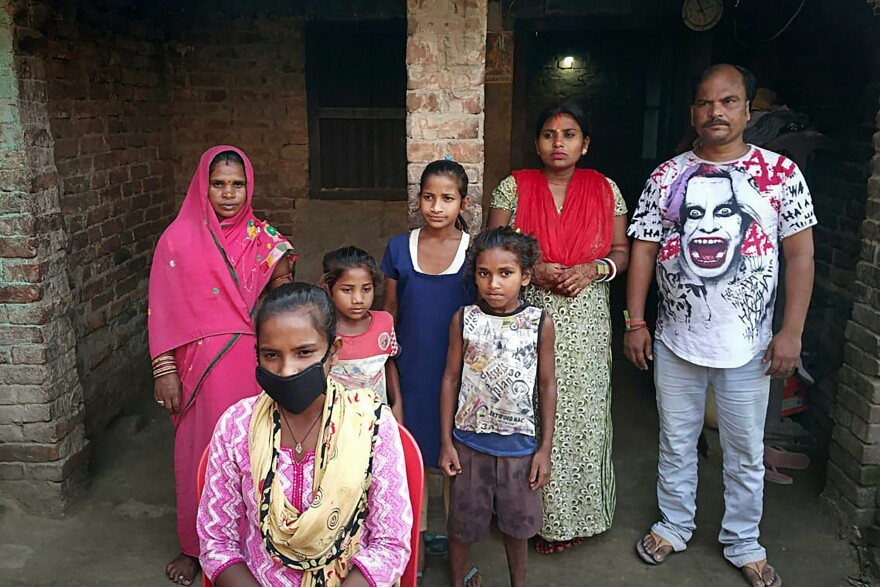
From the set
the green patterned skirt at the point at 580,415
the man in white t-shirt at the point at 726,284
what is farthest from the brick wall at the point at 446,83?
the man in white t-shirt at the point at 726,284

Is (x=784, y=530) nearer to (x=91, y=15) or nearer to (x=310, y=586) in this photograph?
(x=310, y=586)

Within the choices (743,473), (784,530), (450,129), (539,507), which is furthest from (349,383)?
(784,530)

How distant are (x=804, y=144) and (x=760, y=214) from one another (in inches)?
60.7

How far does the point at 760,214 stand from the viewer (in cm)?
287

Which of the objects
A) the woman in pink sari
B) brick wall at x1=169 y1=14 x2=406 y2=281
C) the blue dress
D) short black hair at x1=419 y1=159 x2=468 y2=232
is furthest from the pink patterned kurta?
brick wall at x1=169 y1=14 x2=406 y2=281

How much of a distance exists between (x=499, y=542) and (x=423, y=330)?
120cm

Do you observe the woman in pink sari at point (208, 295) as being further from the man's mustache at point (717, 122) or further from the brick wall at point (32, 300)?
the man's mustache at point (717, 122)

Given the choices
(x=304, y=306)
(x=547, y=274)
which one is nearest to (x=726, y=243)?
(x=547, y=274)

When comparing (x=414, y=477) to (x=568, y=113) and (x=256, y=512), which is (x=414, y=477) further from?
(x=568, y=113)

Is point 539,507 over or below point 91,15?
below

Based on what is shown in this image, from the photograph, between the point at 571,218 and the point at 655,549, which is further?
the point at 655,549

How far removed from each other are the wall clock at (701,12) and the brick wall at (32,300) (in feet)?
12.7

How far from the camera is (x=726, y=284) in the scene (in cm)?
291

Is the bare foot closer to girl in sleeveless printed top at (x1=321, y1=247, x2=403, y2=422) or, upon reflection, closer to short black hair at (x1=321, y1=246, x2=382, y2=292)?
girl in sleeveless printed top at (x1=321, y1=247, x2=403, y2=422)
